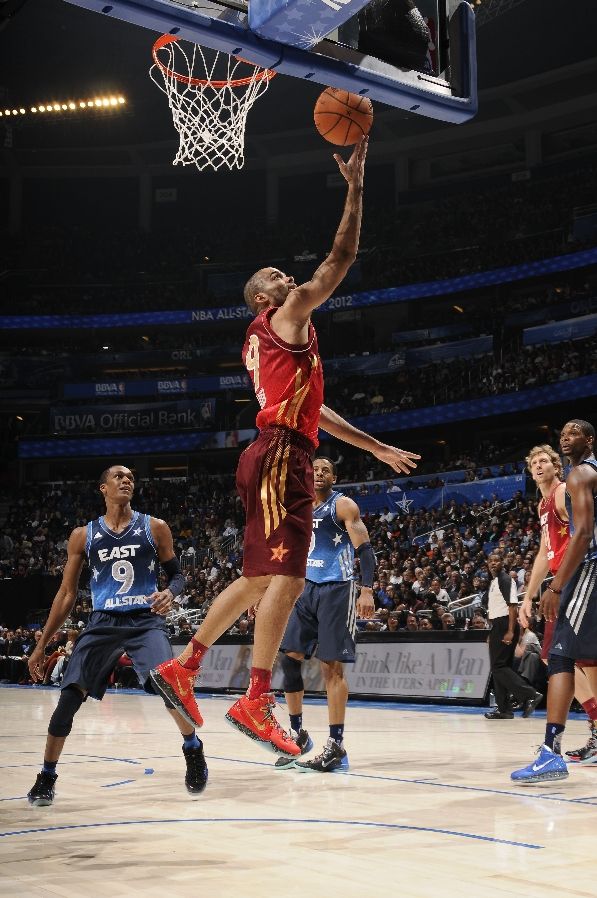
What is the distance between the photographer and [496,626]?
12.6 metres

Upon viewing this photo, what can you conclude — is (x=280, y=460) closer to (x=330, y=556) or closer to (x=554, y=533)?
(x=330, y=556)

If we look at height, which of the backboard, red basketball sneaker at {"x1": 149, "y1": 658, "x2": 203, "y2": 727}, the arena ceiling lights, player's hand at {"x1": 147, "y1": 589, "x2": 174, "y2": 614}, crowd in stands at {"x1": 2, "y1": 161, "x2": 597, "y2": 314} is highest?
the arena ceiling lights

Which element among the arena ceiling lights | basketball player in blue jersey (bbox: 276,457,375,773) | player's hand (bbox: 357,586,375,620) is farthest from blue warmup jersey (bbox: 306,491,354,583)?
the arena ceiling lights

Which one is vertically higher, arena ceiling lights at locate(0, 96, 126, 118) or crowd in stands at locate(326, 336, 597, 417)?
arena ceiling lights at locate(0, 96, 126, 118)

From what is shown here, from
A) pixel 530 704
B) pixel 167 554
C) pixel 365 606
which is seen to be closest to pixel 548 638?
pixel 365 606

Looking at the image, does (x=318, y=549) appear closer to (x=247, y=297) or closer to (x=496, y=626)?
(x=247, y=297)

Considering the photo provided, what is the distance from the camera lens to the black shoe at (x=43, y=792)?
18.5ft

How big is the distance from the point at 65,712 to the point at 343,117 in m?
3.72

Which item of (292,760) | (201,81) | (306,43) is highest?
(201,81)

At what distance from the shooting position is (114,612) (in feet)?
20.5

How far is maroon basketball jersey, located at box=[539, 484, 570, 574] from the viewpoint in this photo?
7875 millimetres

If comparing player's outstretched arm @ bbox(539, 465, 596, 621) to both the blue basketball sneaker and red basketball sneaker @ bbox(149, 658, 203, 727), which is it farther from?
red basketball sneaker @ bbox(149, 658, 203, 727)

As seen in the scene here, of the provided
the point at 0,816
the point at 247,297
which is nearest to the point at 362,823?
the point at 0,816

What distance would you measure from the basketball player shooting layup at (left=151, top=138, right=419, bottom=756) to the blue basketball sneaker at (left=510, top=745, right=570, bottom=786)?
2.19 meters
